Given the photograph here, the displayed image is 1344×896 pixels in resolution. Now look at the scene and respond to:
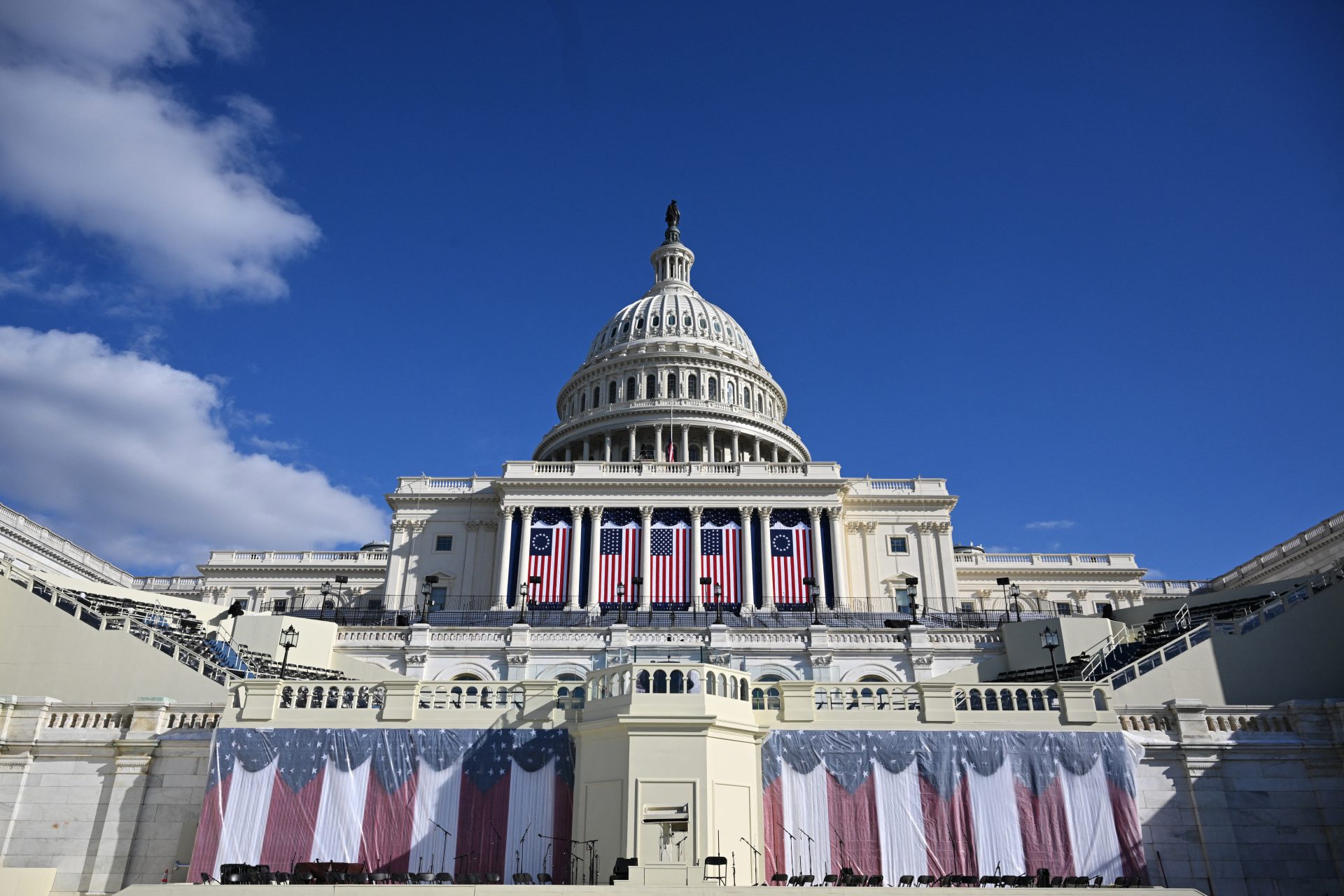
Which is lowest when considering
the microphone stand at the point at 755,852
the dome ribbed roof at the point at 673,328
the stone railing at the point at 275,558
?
the microphone stand at the point at 755,852

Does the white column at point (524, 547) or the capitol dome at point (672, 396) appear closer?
the white column at point (524, 547)

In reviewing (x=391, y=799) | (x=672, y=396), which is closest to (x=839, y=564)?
(x=672, y=396)

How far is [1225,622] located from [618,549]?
37.6 m

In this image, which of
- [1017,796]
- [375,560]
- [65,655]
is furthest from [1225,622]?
[375,560]

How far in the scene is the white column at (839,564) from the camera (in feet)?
200

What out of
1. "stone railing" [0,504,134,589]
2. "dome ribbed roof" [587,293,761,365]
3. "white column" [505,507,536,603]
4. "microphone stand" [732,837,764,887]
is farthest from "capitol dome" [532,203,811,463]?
"microphone stand" [732,837,764,887]

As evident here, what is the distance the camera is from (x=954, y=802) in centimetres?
2067

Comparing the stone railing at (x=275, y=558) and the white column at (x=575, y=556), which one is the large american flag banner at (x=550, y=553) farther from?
the stone railing at (x=275, y=558)

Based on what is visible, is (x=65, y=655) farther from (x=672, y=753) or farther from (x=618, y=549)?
(x=618, y=549)

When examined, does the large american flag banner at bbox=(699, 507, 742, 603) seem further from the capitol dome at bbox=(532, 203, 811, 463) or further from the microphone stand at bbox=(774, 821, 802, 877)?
the microphone stand at bbox=(774, 821, 802, 877)

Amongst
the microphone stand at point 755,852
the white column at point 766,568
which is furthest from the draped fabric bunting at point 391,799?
the white column at point 766,568

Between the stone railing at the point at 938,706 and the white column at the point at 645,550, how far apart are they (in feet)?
122

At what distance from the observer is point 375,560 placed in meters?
83.2

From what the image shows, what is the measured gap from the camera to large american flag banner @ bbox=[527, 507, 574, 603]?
2378 inches
